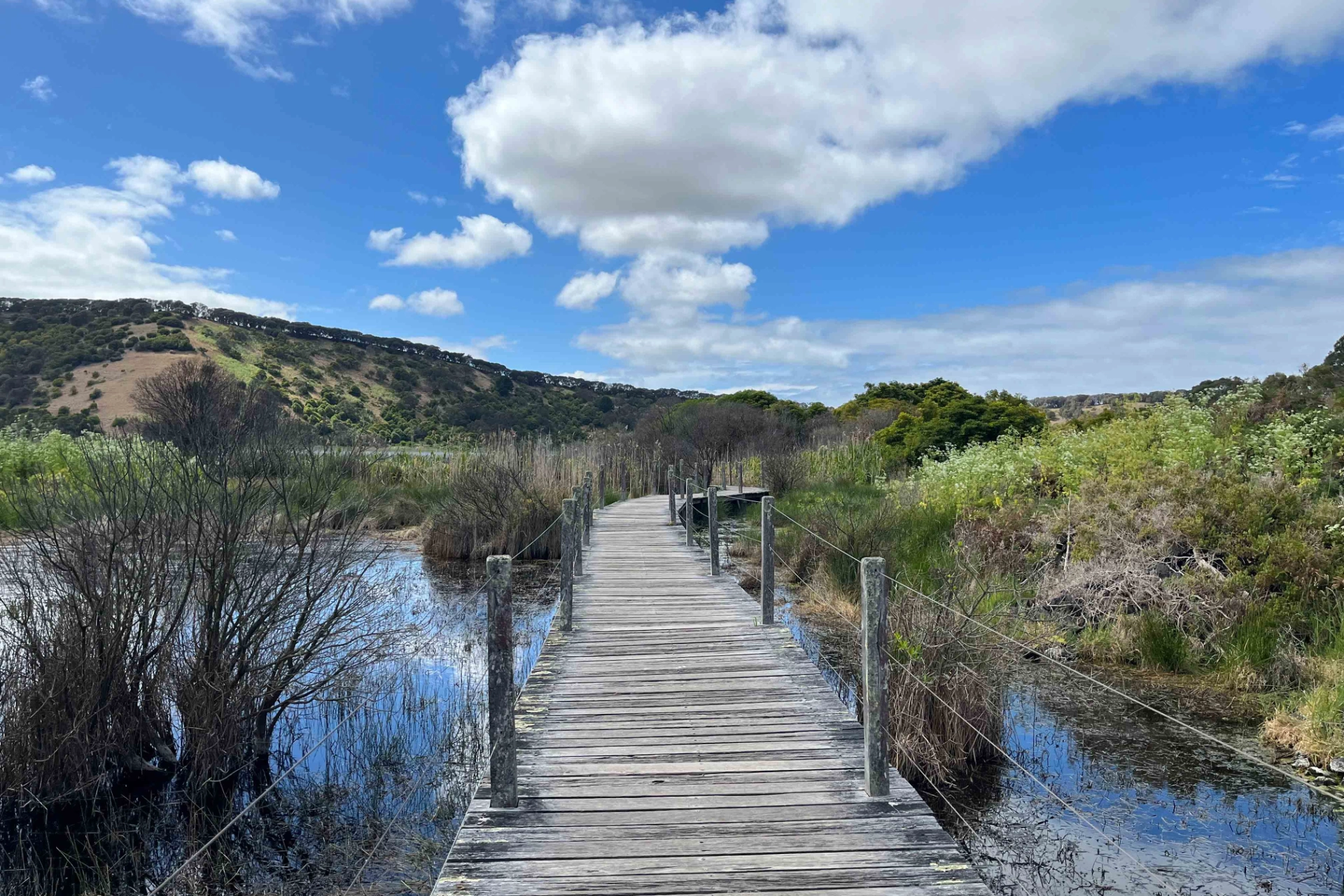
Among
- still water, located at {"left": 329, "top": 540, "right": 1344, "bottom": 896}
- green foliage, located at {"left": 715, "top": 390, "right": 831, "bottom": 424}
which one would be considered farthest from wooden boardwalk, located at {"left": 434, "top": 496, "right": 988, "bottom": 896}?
green foliage, located at {"left": 715, "top": 390, "right": 831, "bottom": 424}

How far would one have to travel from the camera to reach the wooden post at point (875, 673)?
13.1 ft

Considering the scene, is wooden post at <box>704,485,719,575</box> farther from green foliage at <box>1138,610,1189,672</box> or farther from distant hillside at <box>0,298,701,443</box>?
distant hillside at <box>0,298,701,443</box>

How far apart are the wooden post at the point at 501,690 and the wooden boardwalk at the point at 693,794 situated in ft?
0.39

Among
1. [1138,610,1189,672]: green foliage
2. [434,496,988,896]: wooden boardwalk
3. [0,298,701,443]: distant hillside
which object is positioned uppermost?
[0,298,701,443]: distant hillside

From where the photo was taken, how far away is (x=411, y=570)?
14633 mm

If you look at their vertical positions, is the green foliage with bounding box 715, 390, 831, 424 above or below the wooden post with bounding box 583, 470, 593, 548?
above

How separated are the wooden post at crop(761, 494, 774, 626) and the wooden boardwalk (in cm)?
48

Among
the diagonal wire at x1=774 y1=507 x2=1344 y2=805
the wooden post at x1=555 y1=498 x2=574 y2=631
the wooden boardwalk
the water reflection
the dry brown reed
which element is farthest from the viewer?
the dry brown reed

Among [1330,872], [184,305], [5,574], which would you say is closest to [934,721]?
[1330,872]

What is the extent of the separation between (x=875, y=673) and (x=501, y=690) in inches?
69.5

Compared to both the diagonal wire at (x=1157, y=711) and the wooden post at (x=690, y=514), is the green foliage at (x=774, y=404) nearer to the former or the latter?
the wooden post at (x=690, y=514)

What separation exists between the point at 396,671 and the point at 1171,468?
31.7ft

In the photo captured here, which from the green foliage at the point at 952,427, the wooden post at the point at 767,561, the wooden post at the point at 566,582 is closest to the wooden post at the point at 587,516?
the wooden post at the point at 566,582

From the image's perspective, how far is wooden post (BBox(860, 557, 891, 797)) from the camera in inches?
157
